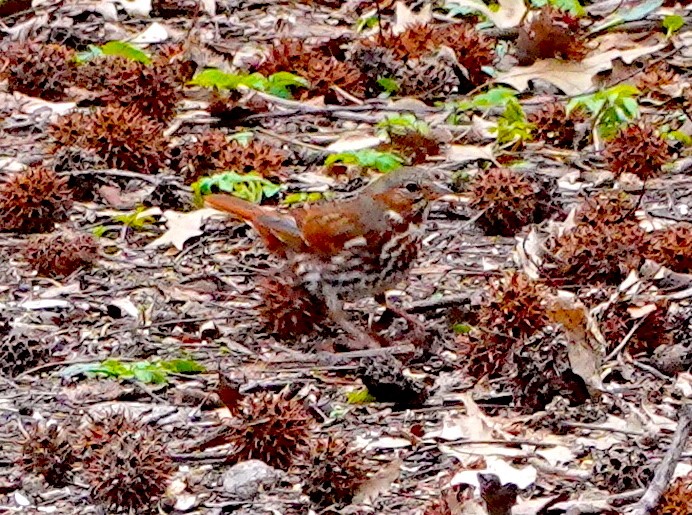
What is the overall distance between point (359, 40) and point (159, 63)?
1088 mm

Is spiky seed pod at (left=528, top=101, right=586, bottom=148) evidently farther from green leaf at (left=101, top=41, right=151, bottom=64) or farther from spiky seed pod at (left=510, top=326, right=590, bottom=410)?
spiky seed pod at (left=510, top=326, right=590, bottom=410)

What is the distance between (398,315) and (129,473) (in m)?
1.48

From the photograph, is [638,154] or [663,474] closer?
[663,474]

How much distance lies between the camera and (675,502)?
3.36 metres

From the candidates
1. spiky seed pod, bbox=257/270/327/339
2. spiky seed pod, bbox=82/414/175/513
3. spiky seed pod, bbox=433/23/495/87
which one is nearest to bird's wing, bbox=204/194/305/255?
spiky seed pod, bbox=257/270/327/339

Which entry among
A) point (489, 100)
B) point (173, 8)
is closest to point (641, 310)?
point (489, 100)

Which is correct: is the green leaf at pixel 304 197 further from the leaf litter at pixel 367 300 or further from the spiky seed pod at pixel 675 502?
the spiky seed pod at pixel 675 502

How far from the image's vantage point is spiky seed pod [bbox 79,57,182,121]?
6863 millimetres

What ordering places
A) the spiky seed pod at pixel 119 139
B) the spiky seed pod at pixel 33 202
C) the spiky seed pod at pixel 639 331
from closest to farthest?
1. the spiky seed pod at pixel 639 331
2. the spiky seed pod at pixel 33 202
3. the spiky seed pod at pixel 119 139

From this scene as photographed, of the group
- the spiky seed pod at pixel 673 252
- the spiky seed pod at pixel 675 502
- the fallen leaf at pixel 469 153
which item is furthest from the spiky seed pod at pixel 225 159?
the spiky seed pod at pixel 675 502

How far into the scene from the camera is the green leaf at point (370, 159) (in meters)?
6.20

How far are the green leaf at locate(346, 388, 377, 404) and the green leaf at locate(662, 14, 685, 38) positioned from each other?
3.87 metres

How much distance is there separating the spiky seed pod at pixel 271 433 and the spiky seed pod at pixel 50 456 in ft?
1.39

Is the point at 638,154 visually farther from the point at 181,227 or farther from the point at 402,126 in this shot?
the point at 181,227
